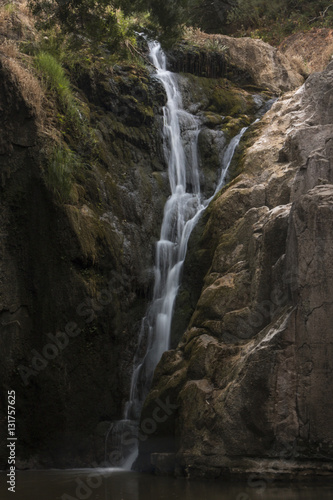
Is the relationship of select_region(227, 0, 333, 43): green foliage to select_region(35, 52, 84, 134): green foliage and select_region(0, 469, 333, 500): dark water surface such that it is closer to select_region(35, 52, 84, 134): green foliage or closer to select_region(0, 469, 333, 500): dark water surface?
select_region(35, 52, 84, 134): green foliage

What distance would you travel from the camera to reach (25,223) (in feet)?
31.5

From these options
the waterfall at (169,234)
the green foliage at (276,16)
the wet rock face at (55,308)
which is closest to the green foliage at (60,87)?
the wet rock face at (55,308)

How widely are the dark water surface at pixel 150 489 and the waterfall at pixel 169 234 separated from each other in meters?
1.51

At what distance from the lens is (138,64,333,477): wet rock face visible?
678 centimetres

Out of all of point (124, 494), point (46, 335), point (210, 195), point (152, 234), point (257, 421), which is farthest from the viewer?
point (210, 195)

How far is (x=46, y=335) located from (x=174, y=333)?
228 centimetres

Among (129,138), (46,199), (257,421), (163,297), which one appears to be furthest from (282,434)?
(129,138)

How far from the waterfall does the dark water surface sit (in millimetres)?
1508

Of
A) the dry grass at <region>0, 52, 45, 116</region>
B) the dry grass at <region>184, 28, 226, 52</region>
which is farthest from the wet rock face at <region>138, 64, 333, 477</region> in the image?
the dry grass at <region>184, 28, 226, 52</region>

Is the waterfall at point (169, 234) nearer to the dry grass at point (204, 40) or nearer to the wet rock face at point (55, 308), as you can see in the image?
the wet rock face at point (55, 308)

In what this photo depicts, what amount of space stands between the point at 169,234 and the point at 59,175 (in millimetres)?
2916

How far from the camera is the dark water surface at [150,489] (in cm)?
590

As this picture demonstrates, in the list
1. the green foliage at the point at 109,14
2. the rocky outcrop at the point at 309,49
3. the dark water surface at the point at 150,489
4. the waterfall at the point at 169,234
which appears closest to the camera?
the dark water surface at the point at 150,489

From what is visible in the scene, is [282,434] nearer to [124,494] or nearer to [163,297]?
[124,494]
